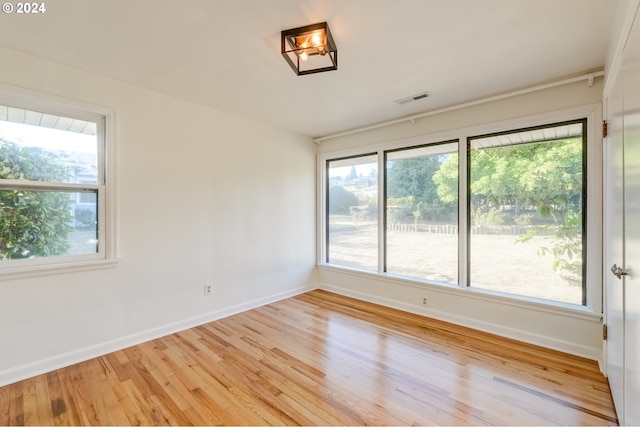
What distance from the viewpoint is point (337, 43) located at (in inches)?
80.8

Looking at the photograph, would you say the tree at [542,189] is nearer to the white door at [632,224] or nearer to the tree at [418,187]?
the tree at [418,187]

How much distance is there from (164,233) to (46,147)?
1.18 metres

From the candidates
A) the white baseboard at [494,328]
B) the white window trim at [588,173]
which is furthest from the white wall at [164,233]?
the white window trim at [588,173]

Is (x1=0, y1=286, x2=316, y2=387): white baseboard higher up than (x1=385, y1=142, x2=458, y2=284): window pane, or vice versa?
(x1=385, y1=142, x2=458, y2=284): window pane

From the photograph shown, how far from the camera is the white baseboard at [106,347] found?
2.16 meters

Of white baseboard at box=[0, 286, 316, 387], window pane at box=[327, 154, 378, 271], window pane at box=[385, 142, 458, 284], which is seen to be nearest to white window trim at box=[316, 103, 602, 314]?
window pane at box=[385, 142, 458, 284]

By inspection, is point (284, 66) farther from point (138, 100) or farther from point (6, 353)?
point (6, 353)

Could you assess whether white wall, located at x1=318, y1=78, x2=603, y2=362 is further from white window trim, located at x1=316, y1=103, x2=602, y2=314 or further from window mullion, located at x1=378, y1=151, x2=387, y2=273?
window mullion, located at x1=378, y1=151, x2=387, y2=273

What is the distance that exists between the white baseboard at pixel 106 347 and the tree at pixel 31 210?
87 centimetres

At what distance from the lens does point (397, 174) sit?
390cm

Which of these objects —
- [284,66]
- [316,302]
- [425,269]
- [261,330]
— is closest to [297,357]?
[261,330]

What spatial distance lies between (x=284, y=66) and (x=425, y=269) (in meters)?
2.87

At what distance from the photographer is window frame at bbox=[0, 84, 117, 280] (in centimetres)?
218

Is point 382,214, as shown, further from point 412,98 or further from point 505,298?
point 505,298
